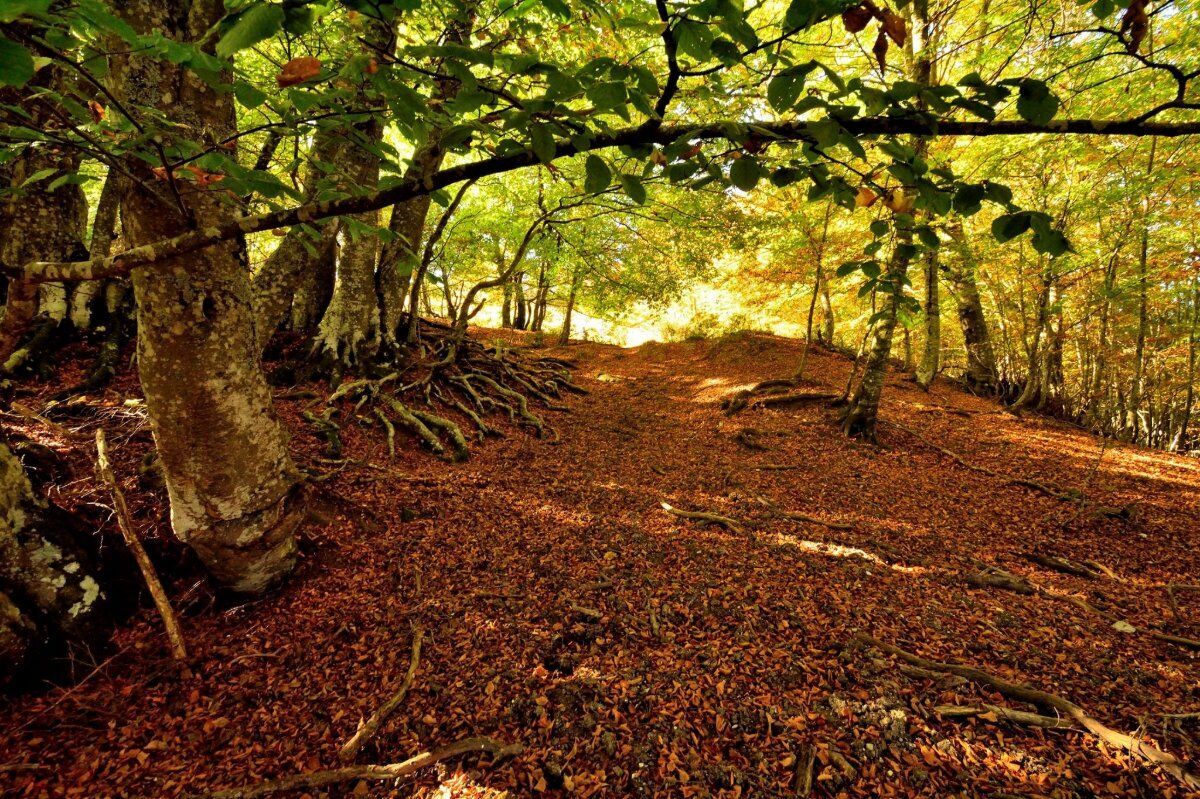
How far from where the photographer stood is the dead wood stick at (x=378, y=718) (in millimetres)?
2715

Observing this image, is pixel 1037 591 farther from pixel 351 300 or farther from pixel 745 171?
pixel 351 300

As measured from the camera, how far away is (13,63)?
100 centimetres

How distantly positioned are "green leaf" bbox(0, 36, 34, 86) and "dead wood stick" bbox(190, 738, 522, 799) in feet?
10.2

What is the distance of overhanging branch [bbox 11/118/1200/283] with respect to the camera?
1706 mm

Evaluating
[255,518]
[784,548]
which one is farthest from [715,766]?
[255,518]

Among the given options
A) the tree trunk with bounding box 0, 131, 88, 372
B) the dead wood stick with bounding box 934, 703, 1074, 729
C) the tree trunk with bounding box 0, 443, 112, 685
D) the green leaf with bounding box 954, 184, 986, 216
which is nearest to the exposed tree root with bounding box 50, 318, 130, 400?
the tree trunk with bounding box 0, 131, 88, 372

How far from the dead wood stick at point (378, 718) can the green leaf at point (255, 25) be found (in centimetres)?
333

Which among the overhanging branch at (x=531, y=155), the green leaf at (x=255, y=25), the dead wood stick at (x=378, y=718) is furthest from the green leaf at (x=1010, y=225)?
the dead wood stick at (x=378, y=718)

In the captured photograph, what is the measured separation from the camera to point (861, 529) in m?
5.73

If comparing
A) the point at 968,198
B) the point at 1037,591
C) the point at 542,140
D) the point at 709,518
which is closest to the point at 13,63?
the point at 542,140

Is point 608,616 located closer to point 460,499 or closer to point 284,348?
point 460,499

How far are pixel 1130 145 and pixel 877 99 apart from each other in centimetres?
1080

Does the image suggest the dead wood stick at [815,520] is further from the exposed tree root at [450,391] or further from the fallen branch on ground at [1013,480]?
the exposed tree root at [450,391]

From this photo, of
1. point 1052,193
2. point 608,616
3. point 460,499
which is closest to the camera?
point 608,616
